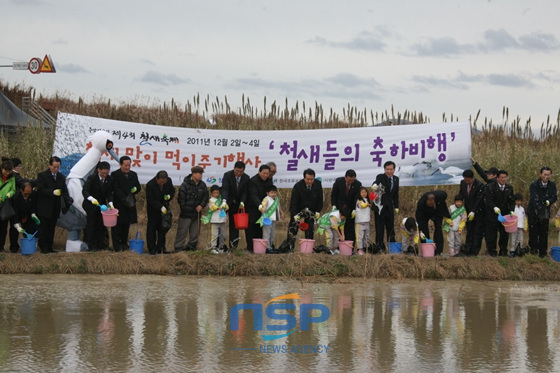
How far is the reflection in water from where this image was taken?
19.8 feet

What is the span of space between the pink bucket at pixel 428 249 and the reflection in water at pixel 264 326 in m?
1.23

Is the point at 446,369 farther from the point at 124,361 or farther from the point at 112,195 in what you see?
the point at 112,195

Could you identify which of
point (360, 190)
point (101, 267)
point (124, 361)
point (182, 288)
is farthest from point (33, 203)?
point (124, 361)

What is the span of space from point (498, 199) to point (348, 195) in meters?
2.35

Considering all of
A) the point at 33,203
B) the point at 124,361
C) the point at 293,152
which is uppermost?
the point at 293,152

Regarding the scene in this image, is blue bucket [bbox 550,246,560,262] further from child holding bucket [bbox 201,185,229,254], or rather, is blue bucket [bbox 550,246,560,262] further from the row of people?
child holding bucket [bbox 201,185,229,254]

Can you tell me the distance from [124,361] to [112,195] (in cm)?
601

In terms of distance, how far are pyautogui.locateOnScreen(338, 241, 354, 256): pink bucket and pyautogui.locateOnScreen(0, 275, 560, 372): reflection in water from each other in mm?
1682

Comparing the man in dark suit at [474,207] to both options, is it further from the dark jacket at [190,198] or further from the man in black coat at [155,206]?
the man in black coat at [155,206]

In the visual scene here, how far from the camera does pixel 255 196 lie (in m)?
11.8

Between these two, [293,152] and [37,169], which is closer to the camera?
[293,152]

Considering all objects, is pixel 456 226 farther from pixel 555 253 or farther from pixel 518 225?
pixel 555 253

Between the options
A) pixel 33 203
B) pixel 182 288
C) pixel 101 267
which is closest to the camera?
pixel 182 288

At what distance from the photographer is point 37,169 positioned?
1605cm
